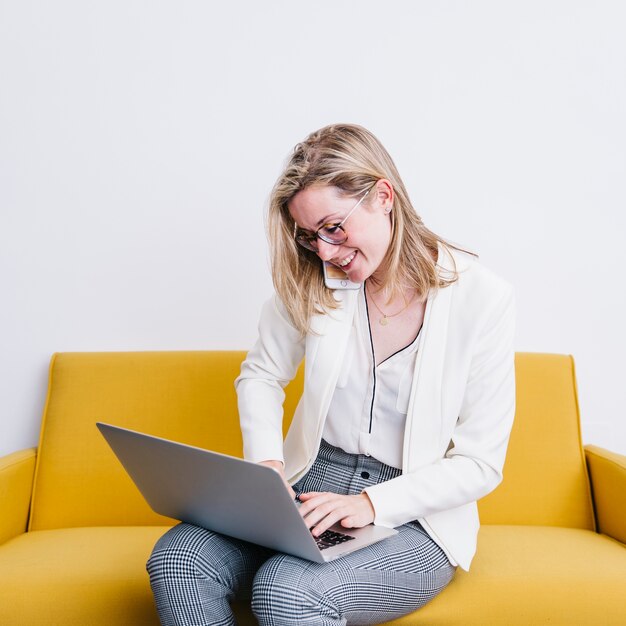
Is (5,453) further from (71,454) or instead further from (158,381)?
(158,381)

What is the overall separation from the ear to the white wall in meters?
0.71

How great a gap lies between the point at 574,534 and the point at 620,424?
0.53m

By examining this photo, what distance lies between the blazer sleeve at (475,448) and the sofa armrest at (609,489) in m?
0.52

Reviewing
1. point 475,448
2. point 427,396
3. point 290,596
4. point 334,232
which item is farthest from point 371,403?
point 290,596

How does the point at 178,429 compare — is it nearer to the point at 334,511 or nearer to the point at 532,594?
the point at 334,511

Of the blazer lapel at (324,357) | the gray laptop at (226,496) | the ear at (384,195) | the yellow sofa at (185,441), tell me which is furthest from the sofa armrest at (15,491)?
the ear at (384,195)

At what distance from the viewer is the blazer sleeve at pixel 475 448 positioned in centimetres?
142

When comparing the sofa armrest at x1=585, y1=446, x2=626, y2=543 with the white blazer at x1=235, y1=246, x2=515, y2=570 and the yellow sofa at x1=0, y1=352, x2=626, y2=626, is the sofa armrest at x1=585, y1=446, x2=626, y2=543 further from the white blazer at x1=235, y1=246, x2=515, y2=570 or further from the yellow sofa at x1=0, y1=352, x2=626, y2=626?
the white blazer at x1=235, y1=246, x2=515, y2=570

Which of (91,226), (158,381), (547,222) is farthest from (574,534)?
(91,226)

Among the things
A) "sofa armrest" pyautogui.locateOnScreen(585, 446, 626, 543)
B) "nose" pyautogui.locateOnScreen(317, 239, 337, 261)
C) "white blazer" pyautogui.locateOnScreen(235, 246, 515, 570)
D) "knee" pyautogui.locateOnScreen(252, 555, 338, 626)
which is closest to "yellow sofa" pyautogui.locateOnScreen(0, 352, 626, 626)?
"sofa armrest" pyautogui.locateOnScreen(585, 446, 626, 543)

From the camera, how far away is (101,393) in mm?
2072

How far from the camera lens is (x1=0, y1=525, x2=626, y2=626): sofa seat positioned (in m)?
1.49

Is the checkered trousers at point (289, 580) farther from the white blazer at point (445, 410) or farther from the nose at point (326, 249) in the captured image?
the nose at point (326, 249)

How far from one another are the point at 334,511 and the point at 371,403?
0.86ft
